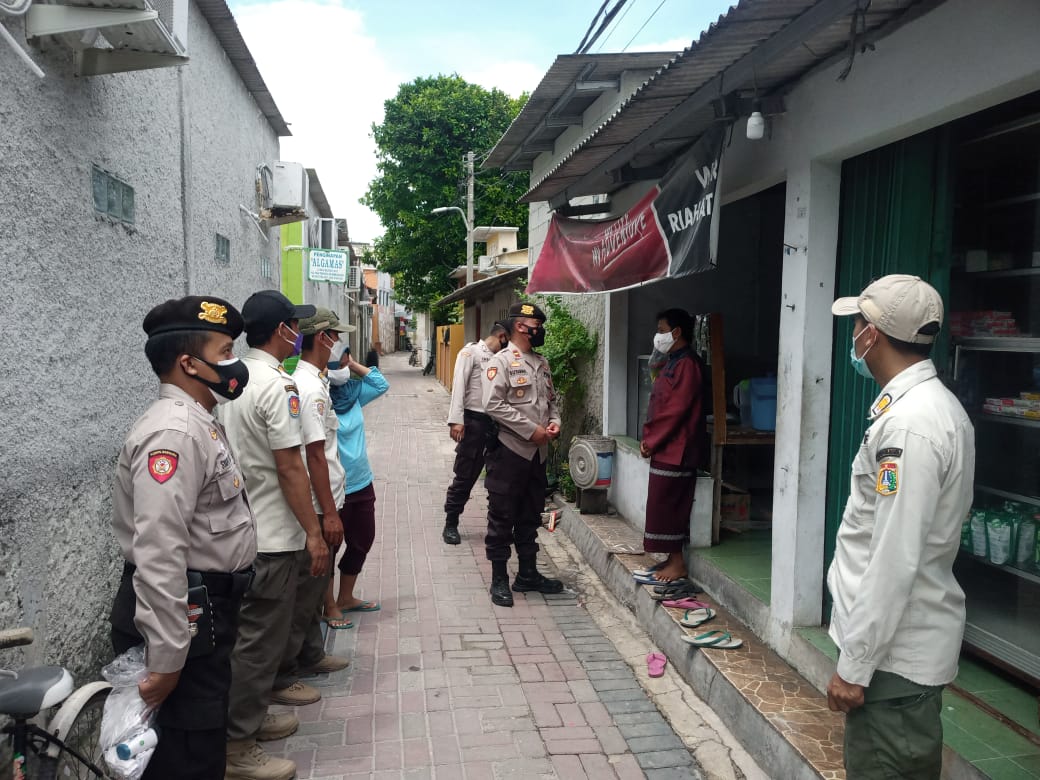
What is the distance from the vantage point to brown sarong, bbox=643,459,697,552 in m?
4.90

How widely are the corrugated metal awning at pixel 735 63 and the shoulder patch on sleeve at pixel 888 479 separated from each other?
1.62 m

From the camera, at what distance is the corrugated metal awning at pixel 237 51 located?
18.5 feet

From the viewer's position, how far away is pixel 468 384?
6.62 m

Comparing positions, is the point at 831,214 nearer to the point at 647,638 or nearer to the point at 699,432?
the point at 699,432

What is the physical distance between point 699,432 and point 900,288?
279 centimetres

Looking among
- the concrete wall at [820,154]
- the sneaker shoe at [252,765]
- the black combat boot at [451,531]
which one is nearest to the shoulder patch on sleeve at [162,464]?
the sneaker shoe at [252,765]

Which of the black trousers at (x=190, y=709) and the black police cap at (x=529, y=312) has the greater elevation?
the black police cap at (x=529, y=312)

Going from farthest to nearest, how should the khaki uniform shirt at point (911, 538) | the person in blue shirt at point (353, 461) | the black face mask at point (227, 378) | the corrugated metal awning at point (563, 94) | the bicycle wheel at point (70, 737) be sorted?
the corrugated metal awning at point (563, 94)
the person in blue shirt at point (353, 461)
the black face mask at point (227, 378)
the bicycle wheel at point (70, 737)
the khaki uniform shirt at point (911, 538)

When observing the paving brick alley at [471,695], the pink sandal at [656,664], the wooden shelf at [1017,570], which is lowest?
the paving brick alley at [471,695]

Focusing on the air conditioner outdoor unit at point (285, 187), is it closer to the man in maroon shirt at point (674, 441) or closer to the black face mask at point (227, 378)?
the man in maroon shirt at point (674, 441)

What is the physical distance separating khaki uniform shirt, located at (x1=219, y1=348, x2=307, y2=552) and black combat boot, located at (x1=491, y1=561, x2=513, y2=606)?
83.2 inches

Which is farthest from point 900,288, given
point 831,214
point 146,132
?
point 146,132

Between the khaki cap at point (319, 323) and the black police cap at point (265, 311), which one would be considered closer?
the black police cap at point (265, 311)

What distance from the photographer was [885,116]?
305cm
